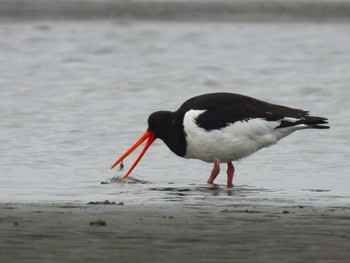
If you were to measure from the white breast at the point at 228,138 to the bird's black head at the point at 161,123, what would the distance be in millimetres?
280

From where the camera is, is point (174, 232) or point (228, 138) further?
point (228, 138)

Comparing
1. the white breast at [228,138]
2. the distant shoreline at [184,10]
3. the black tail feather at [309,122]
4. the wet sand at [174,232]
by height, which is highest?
the distant shoreline at [184,10]

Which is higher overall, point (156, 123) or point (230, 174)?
point (156, 123)

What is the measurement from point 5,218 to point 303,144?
6378mm

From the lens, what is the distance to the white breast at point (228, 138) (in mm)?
11766

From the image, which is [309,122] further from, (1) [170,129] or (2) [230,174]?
(1) [170,129]

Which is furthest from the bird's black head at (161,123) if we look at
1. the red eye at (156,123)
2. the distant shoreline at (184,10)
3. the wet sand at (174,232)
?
the distant shoreline at (184,10)

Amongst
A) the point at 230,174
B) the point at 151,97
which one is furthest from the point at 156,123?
the point at 151,97

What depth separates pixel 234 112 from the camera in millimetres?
11977

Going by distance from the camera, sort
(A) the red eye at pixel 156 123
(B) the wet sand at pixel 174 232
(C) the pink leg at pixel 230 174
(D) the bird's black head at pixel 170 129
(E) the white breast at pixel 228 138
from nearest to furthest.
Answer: (B) the wet sand at pixel 174 232
(C) the pink leg at pixel 230 174
(E) the white breast at pixel 228 138
(D) the bird's black head at pixel 170 129
(A) the red eye at pixel 156 123

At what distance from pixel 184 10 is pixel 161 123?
Answer: 80.0 ft

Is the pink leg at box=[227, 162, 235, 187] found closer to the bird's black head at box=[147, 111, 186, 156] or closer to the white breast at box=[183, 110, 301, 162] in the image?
the white breast at box=[183, 110, 301, 162]

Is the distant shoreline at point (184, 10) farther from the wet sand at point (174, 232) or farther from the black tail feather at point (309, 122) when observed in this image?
the wet sand at point (174, 232)

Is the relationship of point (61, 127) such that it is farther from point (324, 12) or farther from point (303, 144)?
point (324, 12)
